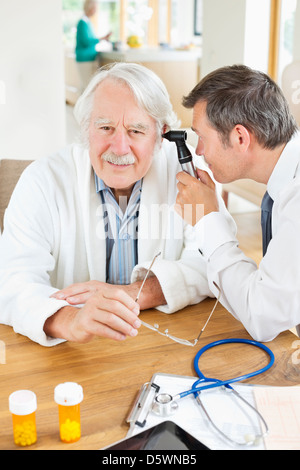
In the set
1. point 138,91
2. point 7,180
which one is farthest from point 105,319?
point 7,180

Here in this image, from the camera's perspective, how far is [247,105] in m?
1.45

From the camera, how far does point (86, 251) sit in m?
1.65

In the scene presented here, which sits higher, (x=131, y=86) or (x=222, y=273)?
(x=131, y=86)

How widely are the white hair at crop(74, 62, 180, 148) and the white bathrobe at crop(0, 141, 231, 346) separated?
121mm

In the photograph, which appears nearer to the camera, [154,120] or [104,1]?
[154,120]

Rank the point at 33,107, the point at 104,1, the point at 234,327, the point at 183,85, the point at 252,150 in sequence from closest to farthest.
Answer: the point at 234,327 < the point at 252,150 < the point at 33,107 < the point at 183,85 < the point at 104,1

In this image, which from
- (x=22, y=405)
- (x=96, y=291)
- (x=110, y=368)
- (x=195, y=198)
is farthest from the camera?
(x=195, y=198)

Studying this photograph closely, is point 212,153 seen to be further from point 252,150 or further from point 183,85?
point 183,85

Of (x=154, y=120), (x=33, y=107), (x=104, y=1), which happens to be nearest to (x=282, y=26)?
(x=33, y=107)

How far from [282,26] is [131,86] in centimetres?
423

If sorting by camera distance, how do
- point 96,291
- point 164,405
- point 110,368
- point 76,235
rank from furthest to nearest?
point 76,235 < point 96,291 < point 110,368 < point 164,405

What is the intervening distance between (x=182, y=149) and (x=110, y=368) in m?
0.70

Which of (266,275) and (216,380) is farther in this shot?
(266,275)

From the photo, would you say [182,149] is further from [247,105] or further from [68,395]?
[68,395]
